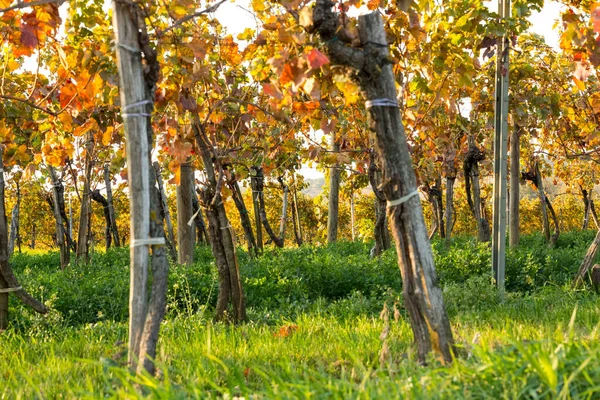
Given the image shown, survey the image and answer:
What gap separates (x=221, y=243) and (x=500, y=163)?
2724 millimetres

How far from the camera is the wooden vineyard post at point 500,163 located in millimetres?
6066

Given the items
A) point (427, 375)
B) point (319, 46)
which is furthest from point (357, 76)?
point (427, 375)

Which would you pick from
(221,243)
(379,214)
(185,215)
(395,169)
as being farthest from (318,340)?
(379,214)

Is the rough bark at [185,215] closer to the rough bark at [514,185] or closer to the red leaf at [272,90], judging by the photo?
the red leaf at [272,90]

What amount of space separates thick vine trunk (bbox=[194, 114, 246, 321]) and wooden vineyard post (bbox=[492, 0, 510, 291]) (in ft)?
8.05

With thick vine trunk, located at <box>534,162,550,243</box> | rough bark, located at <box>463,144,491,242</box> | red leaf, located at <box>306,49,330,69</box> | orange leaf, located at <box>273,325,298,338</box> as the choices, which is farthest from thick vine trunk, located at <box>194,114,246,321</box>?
thick vine trunk, located at <box>534,162,550,243</box>

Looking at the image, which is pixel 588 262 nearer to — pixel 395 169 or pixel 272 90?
pixel 395 169

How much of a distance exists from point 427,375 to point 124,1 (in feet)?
6.86

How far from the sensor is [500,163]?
20.0 feet

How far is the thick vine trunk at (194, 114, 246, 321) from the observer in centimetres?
535

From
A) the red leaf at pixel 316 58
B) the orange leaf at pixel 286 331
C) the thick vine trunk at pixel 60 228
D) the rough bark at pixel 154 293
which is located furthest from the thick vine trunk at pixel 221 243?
the thick vine trunk at pixel 60 228

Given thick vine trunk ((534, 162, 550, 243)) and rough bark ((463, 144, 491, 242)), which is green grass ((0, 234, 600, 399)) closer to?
rough bark ((463, 144, 491, 242))

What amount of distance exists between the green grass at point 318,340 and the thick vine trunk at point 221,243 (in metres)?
0.21

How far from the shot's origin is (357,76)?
340 centimetres
